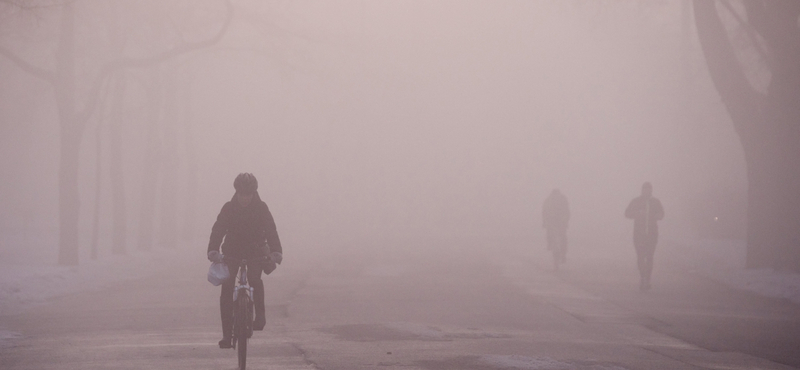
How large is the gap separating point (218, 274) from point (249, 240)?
1.52 ft

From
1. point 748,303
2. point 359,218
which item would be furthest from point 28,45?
point 359,218

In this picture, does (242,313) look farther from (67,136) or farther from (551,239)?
(67,136)

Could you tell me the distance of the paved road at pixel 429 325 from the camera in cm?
994

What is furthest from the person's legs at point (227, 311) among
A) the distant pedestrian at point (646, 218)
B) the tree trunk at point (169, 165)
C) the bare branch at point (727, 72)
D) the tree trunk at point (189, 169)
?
the tree trunk at point (189, 169)

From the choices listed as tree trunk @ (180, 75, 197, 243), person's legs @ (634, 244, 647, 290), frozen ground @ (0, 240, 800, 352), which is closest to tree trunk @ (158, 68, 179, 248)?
tree trunk @ (180, 75, 197, 243)

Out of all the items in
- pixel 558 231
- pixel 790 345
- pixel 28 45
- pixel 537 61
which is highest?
pixel 537 61

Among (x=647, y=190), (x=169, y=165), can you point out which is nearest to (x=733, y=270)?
(x=647, y=190)

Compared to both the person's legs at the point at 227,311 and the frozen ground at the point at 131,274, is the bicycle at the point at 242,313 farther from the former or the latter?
the frozen ground at the point at 131,274

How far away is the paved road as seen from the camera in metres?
9.94

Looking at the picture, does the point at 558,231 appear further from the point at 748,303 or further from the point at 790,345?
the point at 790,345

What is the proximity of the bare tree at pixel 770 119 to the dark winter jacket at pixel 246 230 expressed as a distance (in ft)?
46.7

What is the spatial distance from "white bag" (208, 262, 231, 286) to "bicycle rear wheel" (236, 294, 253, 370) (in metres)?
0.23

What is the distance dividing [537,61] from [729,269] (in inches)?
4950

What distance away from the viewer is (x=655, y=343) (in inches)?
447
